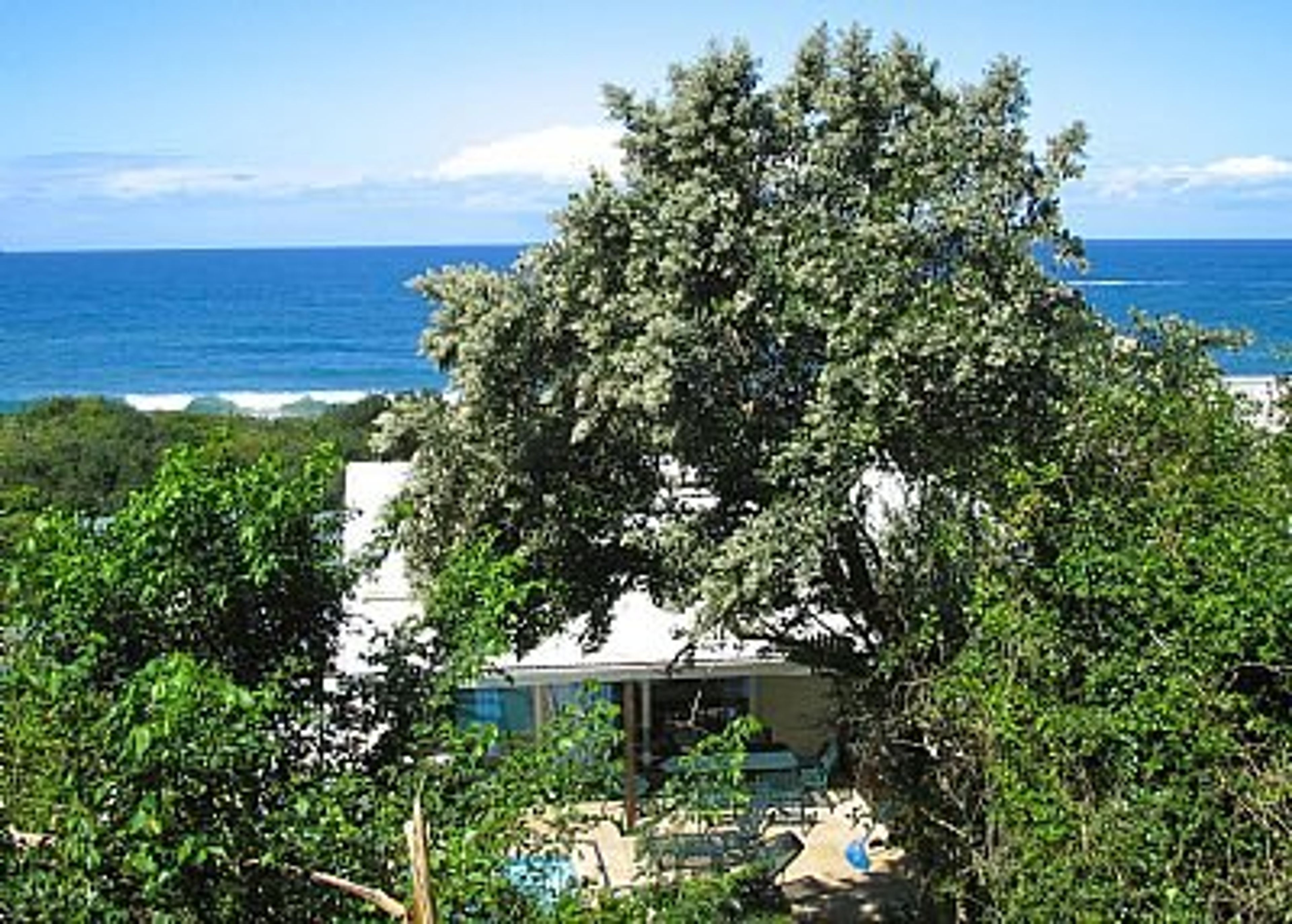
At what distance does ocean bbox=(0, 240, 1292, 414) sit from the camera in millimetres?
70438

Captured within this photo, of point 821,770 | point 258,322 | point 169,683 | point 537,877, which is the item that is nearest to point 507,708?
point 821,770

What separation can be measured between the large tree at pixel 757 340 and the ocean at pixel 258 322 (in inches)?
1040

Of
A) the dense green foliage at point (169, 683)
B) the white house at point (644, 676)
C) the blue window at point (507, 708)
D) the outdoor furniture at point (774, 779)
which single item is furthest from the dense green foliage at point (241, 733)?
the blue window at point (507, 708)

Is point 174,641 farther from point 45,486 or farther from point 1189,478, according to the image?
point 45,486

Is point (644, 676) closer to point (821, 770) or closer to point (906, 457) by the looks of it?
point (821, 770)

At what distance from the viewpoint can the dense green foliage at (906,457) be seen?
7.11 metres

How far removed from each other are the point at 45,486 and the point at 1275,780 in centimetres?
2814

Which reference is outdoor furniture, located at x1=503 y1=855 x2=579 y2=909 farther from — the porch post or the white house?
the porch post

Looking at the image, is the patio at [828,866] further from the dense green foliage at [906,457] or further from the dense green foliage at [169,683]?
the dense green foliage at [169,683]

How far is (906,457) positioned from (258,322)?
8867cm

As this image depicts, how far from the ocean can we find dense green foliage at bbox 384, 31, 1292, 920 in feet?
86.6

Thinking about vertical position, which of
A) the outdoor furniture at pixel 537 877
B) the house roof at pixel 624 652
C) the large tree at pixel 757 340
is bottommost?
the house roof at pixel 624 652

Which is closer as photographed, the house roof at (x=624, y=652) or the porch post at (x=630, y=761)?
the house roof at (x=624, y=652)

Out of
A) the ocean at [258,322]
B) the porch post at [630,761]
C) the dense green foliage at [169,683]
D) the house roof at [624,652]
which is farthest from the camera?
the ocean at [258,322]
